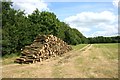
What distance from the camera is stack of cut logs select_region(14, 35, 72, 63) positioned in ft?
57.8

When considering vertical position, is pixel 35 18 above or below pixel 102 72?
above

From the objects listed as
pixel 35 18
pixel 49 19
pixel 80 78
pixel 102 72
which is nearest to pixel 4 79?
pixel 80 78

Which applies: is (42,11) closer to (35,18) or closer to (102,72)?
(35,18)

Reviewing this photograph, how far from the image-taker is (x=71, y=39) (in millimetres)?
56500

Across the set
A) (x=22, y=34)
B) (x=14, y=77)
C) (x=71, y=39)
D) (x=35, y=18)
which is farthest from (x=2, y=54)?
(x=71, y=39)

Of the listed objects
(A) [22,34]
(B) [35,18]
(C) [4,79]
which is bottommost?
(C) [4,79]

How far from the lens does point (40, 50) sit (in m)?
18.7

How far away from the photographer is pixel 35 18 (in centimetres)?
3741

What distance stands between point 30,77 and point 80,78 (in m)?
2.29

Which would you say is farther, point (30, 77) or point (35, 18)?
point (35, 18)

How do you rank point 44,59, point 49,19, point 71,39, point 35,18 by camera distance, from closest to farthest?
point 44,59 < point 35,18 < point 49,19 < point 71,39

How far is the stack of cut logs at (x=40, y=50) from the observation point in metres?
17.6

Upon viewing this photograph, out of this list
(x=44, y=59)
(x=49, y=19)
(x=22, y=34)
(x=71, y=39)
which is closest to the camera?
(x=44, y=59)

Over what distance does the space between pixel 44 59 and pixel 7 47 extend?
449 cm
